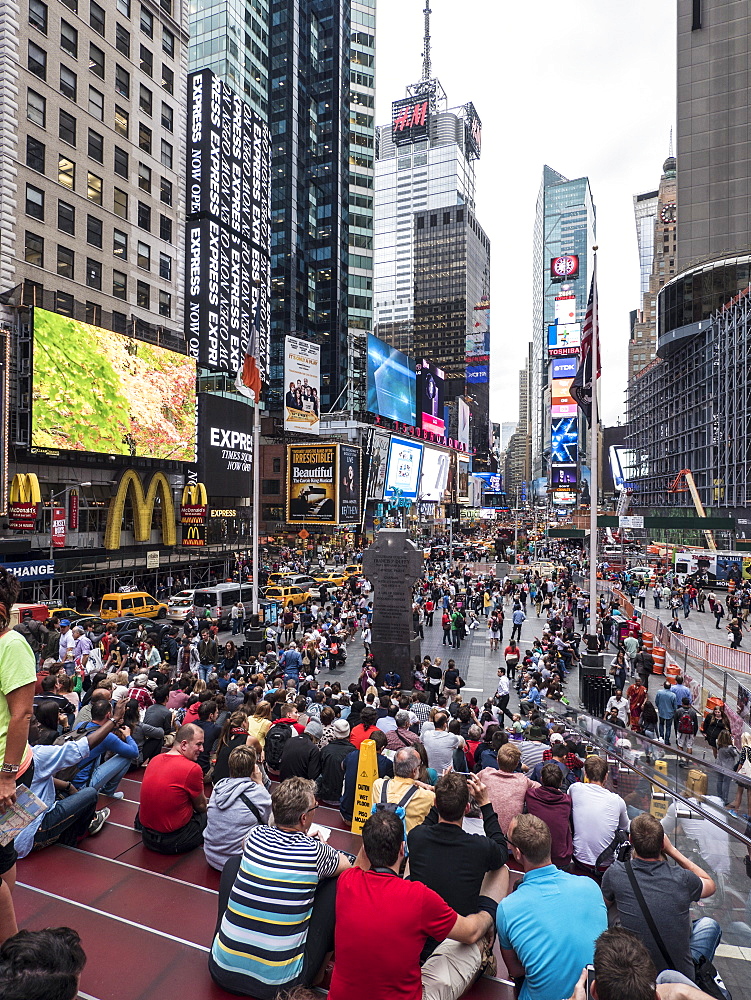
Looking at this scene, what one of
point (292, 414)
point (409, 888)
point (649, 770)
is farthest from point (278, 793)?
point (292, 414)

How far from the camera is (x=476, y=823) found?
4992 mm

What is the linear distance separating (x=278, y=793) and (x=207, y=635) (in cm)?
1560

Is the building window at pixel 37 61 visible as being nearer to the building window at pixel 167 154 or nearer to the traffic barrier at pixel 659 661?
the building window at pixel 167 154

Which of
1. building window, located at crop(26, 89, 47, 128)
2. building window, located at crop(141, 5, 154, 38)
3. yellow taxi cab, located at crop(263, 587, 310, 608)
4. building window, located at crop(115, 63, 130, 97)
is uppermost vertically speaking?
building window, located at crop(141, 5, 154, 38)

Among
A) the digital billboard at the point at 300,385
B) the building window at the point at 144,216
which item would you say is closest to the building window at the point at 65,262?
the building window at the point at 144,216

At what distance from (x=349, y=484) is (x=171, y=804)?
52.5 meters

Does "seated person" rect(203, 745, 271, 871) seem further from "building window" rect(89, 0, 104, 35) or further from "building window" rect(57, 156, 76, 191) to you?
"building window" rect(89, 0, 104, 35)

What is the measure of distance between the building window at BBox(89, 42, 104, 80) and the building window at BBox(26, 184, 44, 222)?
9.21 metres

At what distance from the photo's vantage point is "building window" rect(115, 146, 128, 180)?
3522 cm

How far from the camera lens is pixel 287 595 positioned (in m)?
32.2

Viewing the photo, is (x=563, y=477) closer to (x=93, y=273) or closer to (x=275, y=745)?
(x=93, y=273)

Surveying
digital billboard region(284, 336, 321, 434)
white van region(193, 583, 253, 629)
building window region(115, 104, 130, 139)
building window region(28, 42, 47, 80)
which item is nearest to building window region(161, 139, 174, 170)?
building window region(115, 104, 130, 139)

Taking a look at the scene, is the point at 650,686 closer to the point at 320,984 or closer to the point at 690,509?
the point at 320,984

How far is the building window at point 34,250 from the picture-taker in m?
29.5
